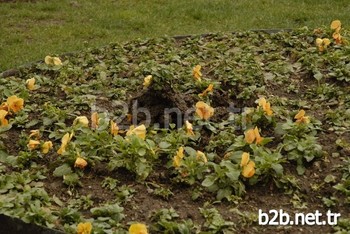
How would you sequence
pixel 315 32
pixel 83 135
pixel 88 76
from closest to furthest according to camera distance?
pixel 83 135
pixel 88 76
pixel 315 32

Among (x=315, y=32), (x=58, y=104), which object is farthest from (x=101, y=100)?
(x=315, y=32)

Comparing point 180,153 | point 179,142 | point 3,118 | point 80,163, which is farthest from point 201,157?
point 3,118

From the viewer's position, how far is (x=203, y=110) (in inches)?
175

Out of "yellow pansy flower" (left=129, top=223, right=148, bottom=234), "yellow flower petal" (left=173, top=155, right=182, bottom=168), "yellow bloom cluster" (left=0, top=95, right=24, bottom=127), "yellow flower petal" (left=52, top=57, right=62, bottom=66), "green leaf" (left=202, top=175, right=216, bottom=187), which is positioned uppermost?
"yellow flower petal" (left=52, top=57, right=62, bottom=66)

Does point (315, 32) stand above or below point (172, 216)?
above

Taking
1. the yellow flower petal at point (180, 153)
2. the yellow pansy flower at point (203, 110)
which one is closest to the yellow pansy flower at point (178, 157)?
the yellow flower petal at point (180, 153)

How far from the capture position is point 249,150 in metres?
4.06

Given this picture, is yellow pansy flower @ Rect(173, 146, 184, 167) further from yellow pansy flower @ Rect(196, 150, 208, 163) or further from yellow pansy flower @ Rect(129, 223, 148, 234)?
yellow pansy flower @ Rect(129, 223, 148, 234)

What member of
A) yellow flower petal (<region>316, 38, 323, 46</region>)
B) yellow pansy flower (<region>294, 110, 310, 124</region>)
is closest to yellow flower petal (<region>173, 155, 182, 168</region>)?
yellow pansy flower (<region>294, 110, 310, 124</region>)

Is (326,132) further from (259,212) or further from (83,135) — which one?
(83,135)

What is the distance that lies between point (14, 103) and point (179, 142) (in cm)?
A: 125

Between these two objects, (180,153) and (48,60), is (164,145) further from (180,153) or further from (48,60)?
(48,60)

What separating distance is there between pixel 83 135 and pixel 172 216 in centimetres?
102

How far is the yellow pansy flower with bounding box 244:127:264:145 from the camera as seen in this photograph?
4051 mm
